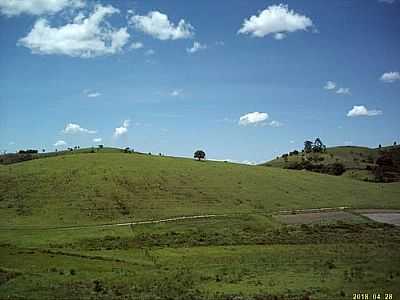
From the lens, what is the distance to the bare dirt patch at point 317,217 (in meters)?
77.2

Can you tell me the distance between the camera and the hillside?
83.9m

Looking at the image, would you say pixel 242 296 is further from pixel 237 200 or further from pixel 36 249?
pixel 237 200

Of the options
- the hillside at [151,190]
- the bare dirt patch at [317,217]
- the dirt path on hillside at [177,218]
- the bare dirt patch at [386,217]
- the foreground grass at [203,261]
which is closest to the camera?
the foreground grass at [203,261]

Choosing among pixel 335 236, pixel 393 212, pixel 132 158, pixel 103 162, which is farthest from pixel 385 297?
pixel 132 158

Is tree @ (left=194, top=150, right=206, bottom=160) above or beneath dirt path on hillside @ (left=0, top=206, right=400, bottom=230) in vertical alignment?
above

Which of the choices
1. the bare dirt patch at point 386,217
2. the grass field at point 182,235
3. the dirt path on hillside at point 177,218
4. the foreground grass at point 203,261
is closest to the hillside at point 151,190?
the grass field at point 182,235

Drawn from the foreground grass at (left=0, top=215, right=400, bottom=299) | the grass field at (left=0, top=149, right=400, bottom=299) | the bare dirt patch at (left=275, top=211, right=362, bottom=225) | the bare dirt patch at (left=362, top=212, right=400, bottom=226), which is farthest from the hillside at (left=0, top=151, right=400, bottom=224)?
the foreground grass at (left=0, top=215, right=400, bottom=299)

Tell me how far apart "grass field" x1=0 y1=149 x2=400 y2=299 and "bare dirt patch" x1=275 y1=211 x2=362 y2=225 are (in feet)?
3.36

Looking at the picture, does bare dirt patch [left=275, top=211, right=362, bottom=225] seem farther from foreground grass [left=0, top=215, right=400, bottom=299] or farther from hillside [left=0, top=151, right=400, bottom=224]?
hillside [left=0, top=151, right=400, bottom=224]

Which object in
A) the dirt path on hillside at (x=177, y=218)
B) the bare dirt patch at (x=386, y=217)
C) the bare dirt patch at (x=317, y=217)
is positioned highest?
the dirt path on hillside at (x=177, y=218)

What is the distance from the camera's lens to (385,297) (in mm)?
30609

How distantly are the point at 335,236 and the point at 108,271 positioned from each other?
1318 inches

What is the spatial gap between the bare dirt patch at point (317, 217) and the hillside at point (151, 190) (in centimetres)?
969

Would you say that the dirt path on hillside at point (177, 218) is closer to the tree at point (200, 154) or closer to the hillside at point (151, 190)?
the hillside at point (151, 190)
